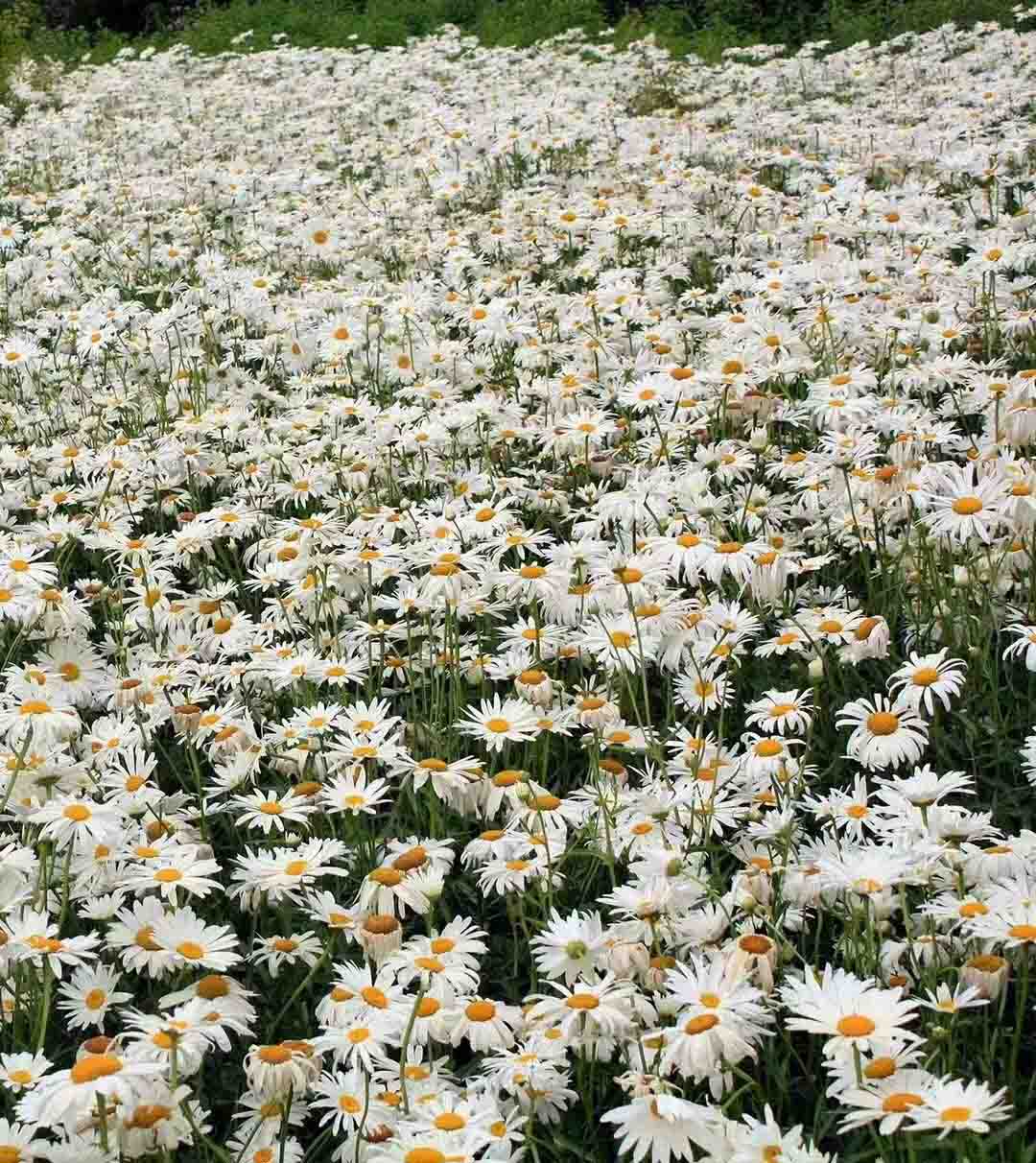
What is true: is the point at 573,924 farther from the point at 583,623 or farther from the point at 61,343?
the point at 61,343

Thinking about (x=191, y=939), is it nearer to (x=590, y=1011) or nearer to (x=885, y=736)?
(x=590, y=1011)

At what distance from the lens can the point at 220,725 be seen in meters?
3.32

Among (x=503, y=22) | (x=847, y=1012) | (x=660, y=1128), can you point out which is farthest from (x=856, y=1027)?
(x=503, y=22)

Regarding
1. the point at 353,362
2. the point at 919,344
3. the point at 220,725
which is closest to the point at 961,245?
the point at 919,344

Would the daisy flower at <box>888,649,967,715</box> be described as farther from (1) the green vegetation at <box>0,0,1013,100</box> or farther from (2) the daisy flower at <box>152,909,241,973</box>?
(1) the green vegetation at <box>0,0,1013,100</box>

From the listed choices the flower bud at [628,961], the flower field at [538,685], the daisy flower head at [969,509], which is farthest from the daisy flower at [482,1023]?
the daisy flower head at [969,509]

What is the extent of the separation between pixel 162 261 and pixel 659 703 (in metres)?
5.16

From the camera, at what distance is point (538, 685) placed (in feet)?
10.9

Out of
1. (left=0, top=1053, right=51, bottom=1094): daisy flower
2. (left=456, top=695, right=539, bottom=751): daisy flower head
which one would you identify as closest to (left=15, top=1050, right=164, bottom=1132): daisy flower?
(left=0, top=1053, right=51, bottom=1094): daisy flower

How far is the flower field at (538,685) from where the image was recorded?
2225 millimetres

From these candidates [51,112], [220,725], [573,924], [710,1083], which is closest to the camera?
[710,1083]

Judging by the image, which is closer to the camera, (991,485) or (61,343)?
(991,485)

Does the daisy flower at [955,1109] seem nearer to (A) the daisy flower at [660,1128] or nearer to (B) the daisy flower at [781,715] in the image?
(A) the daisy flower at [660,1128]

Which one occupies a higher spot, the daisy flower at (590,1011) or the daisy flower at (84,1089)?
the daisy flower at (84,1089)
